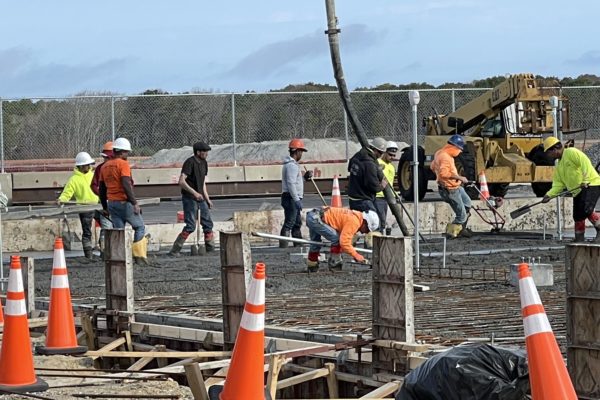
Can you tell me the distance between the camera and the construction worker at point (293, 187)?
19719 millimetres

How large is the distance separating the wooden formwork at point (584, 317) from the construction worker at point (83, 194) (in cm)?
1247

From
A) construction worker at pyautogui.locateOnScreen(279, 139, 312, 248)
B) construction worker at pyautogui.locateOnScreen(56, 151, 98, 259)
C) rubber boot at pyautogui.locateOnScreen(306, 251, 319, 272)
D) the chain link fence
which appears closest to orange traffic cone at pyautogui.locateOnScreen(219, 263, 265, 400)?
rubber boot at pyautogui.locateOnScreen(306, 251, 319, 272)

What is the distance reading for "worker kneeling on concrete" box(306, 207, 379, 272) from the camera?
610 inches

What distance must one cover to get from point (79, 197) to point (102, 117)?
42.2 feet

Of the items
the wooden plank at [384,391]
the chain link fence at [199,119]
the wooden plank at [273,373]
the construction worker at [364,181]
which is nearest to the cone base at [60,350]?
the wooden plank at [273,373]

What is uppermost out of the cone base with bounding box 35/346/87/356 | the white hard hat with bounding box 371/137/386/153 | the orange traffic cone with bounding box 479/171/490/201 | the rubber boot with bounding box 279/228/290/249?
the white hard hat with bounding box 371/137/386/153

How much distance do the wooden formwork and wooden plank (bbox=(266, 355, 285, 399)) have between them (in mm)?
2029

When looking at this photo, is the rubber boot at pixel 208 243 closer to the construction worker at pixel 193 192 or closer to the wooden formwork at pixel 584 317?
the construction worker at pixel 193 192

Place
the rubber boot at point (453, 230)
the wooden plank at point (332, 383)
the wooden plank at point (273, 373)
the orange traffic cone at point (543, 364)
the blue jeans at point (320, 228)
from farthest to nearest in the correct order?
1. the rubber boot at point (453, 230)
2. the blue jeans at point (320, 228)
3. the wooden plank at point (332, 383)
4. the wooden plank at point (273, 373)
5. the orange traffic cone at point (543, 364)

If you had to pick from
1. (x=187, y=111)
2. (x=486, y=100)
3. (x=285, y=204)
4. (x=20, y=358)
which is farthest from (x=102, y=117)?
(x=20, y=358)

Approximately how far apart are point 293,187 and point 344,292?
586cm

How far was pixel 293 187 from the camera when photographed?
2016 cm

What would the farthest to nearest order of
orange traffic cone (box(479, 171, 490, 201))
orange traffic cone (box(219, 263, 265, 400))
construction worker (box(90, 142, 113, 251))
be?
orange traffic cone (box(479, 171, 490, 201)) → construction worker (box(90, 142, 113, 251)) → orange traffic cone (box(219, 263, 265, 400))

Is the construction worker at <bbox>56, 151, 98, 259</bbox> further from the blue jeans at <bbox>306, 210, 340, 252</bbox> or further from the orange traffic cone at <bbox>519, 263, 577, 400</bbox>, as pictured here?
the orange traffic cone at <bbox>519, 263, 577, 400</bbox>
